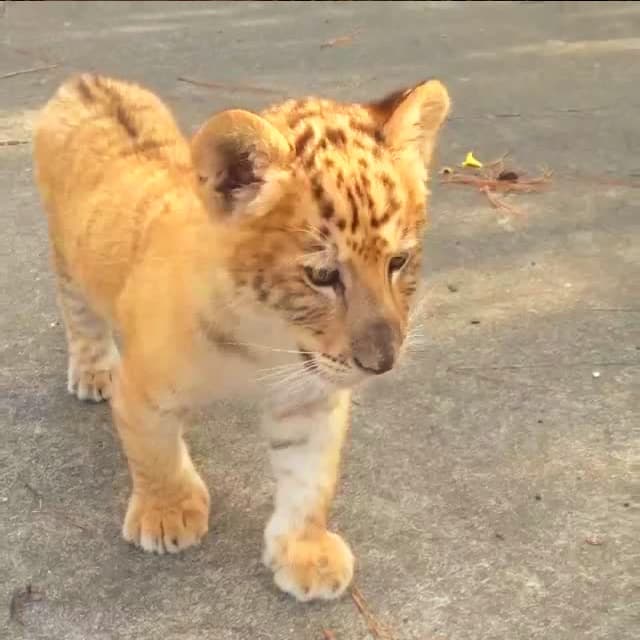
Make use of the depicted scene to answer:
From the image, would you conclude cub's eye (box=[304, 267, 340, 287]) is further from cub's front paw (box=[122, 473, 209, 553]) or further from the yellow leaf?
the yellow leaf

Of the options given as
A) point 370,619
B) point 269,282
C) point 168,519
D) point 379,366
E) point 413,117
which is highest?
point 413,117

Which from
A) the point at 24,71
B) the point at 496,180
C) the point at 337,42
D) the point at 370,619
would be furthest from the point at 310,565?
the point at 337,42

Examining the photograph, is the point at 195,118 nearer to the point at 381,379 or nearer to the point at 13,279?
the point at 13,279

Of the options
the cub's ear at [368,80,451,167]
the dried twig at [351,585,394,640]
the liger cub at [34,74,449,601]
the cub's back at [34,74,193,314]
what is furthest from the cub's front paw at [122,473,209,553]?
the cub's ear at [368,80,451,167]

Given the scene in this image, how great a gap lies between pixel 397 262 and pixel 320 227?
7.3 inches

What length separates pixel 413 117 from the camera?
1985 millimetres

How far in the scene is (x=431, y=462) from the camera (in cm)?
253

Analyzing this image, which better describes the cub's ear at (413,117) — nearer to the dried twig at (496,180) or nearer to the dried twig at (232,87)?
the dried twig at (496,180)

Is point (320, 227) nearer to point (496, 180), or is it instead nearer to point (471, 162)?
point (496, 180)

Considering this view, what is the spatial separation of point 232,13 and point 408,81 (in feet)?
6.96

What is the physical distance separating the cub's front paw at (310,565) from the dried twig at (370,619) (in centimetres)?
3

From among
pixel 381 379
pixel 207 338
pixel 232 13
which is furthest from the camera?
pixel 232 13

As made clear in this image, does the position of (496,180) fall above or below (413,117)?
below

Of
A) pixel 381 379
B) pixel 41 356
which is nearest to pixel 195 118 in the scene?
pixel 41 356
